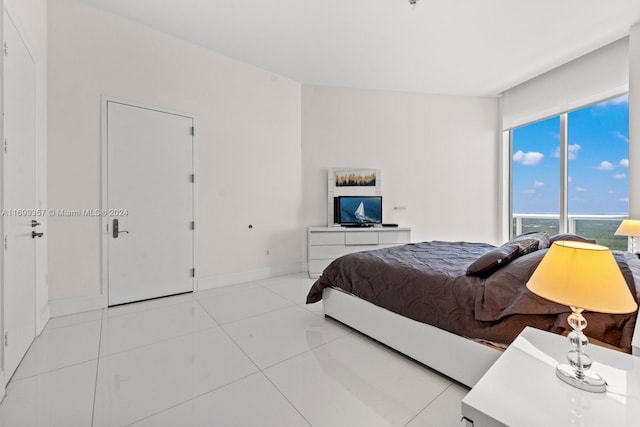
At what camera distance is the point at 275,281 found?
12.9ft

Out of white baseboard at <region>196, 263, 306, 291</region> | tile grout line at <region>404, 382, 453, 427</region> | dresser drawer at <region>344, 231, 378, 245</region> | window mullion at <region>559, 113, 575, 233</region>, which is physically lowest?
tile grout line at <region>404, 382, 453, 427</region>

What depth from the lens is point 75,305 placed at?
2.74m

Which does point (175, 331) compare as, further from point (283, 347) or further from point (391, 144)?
point (391, 144)

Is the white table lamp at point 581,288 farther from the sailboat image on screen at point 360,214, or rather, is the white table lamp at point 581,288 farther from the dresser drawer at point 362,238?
the sailboat image on screen at point 360,214

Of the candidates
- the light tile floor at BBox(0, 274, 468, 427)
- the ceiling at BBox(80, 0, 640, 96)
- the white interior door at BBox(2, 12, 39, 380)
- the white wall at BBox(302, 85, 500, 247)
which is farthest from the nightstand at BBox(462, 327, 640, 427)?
the white wall at BBox(302, 85, 500, 247)

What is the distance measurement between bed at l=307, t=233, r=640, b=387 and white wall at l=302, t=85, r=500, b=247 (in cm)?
237

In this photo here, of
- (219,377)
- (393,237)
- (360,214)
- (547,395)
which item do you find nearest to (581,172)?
(393,237)

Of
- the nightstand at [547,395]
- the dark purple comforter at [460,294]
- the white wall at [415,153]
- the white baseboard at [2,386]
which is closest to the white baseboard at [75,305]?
the white baseboard at [2,386]

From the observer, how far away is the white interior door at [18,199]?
1.71m

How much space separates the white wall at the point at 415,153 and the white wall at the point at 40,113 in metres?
3.05

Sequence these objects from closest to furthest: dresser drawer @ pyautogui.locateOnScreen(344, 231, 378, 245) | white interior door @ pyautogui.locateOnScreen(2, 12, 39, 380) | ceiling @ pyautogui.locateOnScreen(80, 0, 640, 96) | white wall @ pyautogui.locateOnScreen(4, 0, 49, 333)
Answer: white interior door @ pyautogui.locateOnScreen(2, 12, 39, 380) < white wall @ pyautogui.locateOnScreen(4, 0, 49, 333) < ceiling @ pyautogui.locateOnScreen(80, 0, 640, 96) < dresser drawer @ pyautogui.locateOnScreen(344, 231, 378, 245)

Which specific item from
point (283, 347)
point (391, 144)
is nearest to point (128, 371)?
point (283, 347)

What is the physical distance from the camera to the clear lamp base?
→ 915mm

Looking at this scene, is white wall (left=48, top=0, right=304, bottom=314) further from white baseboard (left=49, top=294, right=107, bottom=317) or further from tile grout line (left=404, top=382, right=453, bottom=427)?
tile grout line (left=404, top=382, right=453, bottom=427)
